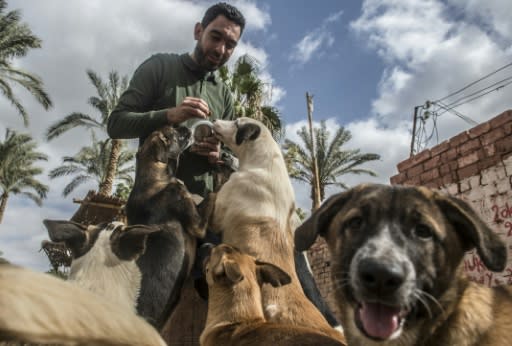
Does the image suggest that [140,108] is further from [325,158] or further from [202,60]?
[325,158]

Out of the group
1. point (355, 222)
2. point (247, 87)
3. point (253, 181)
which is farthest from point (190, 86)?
point (247, 87)

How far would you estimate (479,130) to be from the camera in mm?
6578

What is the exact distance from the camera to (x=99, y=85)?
78.6 ft

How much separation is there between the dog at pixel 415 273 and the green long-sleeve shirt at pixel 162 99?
2.34 m

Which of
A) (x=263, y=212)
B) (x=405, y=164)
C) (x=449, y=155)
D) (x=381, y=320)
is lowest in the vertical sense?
(x=381, y=320)

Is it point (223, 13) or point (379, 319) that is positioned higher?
point (223, 13)

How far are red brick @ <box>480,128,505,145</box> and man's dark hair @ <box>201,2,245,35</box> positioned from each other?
13.8 ft

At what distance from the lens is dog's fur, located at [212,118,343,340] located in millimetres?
3549

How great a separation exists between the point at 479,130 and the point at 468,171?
26.3 inches

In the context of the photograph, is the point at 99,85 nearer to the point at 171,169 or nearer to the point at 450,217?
the point at 171,169

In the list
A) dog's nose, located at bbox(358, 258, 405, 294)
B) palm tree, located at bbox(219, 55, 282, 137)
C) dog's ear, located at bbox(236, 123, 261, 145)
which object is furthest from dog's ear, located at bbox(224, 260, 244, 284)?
palm tree, located at bbox(219, 55, 282, 137)

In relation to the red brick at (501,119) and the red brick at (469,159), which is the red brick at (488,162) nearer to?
the red brick at (469,159)

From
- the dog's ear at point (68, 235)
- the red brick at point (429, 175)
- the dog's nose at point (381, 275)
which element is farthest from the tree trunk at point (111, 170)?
the dog's nose at point (381, 275)

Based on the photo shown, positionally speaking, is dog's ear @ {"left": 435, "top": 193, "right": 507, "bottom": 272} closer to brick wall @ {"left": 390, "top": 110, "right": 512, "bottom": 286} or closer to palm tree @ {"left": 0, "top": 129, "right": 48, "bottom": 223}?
brick wall @ {"left": 390, "top": 110, "right": 512, "bottom": 286}
